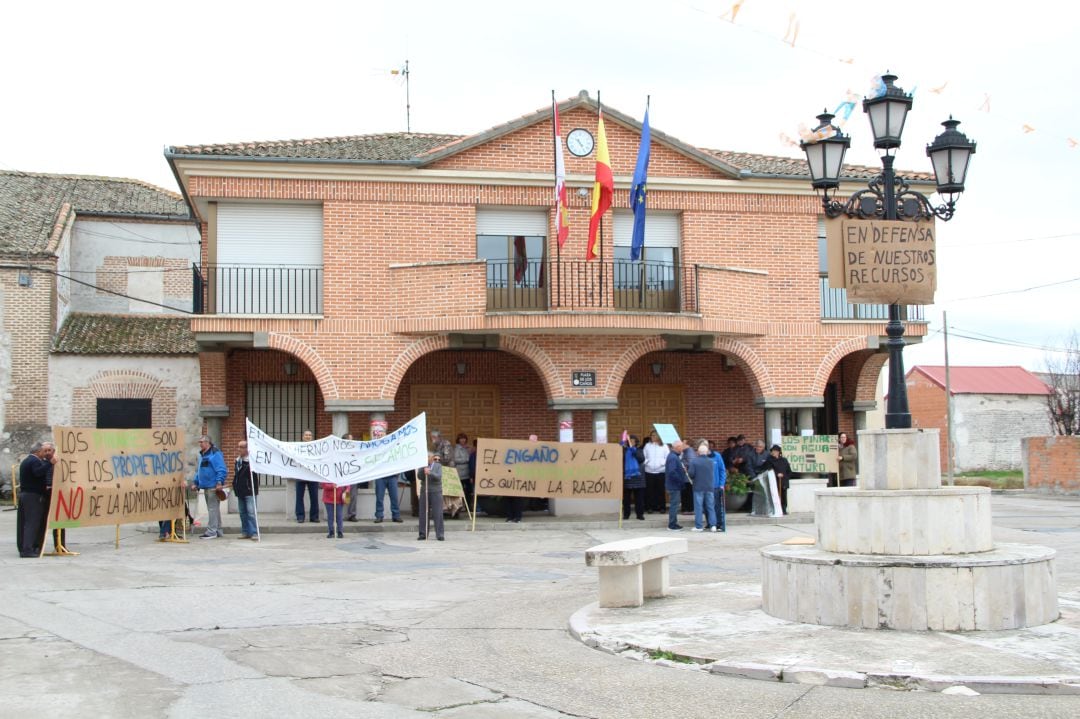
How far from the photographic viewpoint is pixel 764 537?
60.7ft

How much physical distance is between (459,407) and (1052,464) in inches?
727

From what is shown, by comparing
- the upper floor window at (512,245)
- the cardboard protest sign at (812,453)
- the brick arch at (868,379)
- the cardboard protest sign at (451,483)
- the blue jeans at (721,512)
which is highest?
the upper floor window at (512,245)

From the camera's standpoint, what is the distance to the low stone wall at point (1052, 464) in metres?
31.9

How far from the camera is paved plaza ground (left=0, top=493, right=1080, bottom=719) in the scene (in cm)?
700

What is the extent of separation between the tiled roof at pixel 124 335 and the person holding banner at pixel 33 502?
1177cm

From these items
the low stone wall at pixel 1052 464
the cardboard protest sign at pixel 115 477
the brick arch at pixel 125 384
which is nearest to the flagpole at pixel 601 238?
the cardboard protest sign at pixel 115 477

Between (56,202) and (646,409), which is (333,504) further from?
(56,202)

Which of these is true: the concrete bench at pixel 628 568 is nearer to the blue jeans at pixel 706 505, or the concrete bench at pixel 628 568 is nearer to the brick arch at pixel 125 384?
the blue jeans at pixel 706 505

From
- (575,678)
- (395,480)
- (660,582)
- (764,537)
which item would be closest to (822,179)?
(660,582)

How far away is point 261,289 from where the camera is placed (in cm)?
2184

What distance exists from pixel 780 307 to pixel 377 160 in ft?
28.5

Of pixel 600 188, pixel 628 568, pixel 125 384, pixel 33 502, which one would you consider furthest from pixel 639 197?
Answer: pixel 125 384

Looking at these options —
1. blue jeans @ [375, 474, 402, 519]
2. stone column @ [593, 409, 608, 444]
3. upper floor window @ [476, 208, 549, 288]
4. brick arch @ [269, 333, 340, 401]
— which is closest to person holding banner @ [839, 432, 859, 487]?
stone column @ [593, 409, 608, 444]

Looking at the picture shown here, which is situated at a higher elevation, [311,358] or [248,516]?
[311,358]
